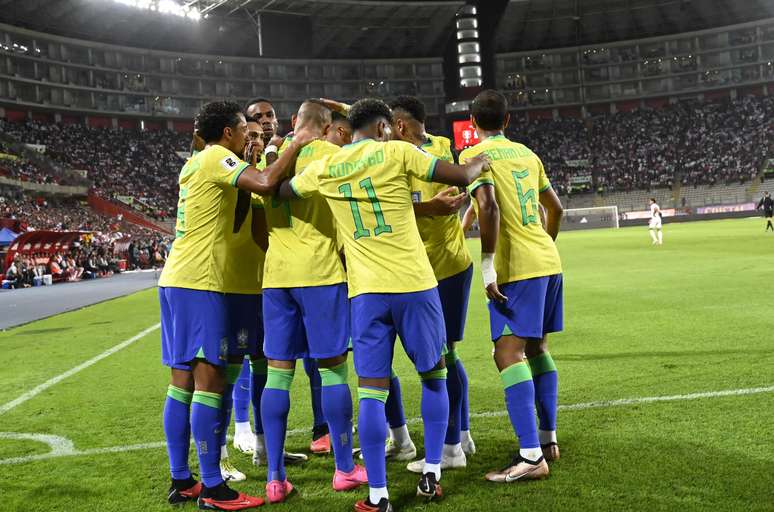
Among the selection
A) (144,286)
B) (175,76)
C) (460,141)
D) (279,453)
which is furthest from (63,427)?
(175,76)

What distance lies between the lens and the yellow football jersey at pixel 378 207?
161 inches

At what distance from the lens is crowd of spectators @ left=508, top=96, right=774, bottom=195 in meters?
62.8

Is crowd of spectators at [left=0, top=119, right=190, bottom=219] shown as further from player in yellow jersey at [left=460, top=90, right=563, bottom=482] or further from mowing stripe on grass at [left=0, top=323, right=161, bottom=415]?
player in yellow jersey at [left=460, top=90, right=563, bottom=482]

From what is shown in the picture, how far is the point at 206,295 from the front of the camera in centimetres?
449

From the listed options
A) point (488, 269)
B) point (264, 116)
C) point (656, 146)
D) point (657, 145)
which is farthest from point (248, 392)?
point (657, 145)

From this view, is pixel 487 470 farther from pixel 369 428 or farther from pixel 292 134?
pixel 292 134

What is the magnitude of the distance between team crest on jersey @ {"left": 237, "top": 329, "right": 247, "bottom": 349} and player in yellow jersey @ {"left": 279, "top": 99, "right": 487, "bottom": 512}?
0.96 metres

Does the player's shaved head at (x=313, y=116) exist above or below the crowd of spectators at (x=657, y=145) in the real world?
below

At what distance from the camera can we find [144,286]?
80.9 feet

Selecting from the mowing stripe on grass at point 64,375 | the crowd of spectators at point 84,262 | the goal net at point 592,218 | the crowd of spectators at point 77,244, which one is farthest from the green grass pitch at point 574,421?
the goal net at point 592,218

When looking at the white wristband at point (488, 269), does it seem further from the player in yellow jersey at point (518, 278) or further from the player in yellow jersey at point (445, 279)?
the player in yellow jersey at point (445, 279)

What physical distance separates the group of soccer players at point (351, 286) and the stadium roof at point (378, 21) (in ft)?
159

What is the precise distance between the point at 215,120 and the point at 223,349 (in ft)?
4.78

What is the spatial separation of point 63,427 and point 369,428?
3.72m
